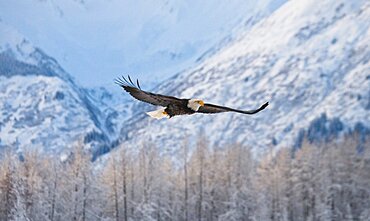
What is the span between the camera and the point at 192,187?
3076 inches

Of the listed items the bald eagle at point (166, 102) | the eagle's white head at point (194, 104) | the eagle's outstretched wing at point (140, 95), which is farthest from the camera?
the eagle's outstretched wing at point (140, 95)

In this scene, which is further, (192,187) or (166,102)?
(192,187)

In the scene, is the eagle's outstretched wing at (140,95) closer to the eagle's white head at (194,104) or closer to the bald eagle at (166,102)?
the bald eagle at (166,102)

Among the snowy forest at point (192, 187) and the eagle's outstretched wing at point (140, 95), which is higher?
the snowy forest at point (192, 187)

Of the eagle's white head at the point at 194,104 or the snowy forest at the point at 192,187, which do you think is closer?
the eagle's white head at the point at 194,104

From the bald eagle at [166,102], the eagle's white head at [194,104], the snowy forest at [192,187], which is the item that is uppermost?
the snowy forest at [192,187]

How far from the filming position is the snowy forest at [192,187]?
216 ft

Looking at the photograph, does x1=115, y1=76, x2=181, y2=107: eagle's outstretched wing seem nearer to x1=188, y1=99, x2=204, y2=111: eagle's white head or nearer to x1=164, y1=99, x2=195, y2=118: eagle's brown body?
x1=164, y1=99, x2=195, y2=118: eagle's brown body

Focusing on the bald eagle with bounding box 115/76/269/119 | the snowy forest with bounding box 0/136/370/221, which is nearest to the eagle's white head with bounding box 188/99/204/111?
the bald eagle with bounding box 115/76/269/119

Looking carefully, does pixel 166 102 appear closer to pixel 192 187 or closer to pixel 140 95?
pixel 140 95

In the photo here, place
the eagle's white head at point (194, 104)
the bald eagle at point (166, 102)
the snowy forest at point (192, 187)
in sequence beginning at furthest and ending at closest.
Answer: the snowy forest at point (192, 187)
the bald eagle at point (166, 102)
the eagle's white head at point (194, 104)

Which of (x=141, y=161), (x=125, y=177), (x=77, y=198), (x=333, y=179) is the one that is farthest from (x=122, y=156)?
(x=333, y=179)

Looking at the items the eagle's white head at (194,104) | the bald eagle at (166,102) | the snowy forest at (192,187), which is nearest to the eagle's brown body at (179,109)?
the bald eagle at (166,102)

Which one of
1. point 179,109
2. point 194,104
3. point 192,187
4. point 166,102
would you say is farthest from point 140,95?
point 192,187
